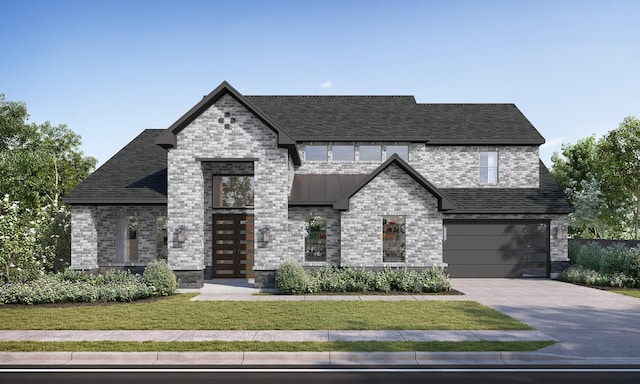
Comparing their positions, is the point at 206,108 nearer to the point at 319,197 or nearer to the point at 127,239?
the point at 319,197

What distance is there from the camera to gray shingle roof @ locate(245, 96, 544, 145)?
25078mm

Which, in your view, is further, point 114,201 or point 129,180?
point 129,180

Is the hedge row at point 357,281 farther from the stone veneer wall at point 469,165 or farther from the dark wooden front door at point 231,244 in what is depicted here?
the stone veneer wall at point 469,165

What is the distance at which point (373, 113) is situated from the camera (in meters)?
27.5

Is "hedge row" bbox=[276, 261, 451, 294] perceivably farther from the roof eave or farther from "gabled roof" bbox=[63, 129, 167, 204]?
"gabled roof" bbox=[63, 129, 167, 204]

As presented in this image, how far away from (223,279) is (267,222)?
4644mm

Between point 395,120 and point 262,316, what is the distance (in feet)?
55.0

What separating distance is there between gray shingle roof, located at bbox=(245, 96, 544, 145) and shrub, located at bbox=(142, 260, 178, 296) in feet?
34.3

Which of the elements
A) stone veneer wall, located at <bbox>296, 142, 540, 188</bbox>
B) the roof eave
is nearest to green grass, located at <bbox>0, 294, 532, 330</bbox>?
the roof eave

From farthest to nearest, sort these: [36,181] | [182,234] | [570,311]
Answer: [36,181] < [182,234] < [570,311]

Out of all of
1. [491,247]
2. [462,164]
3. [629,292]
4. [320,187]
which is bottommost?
[629,292]

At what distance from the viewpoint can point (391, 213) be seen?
20.4m

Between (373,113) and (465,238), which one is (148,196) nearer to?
(373,113)

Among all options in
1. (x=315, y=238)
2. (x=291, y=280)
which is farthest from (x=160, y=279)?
(x=315, y=238)
